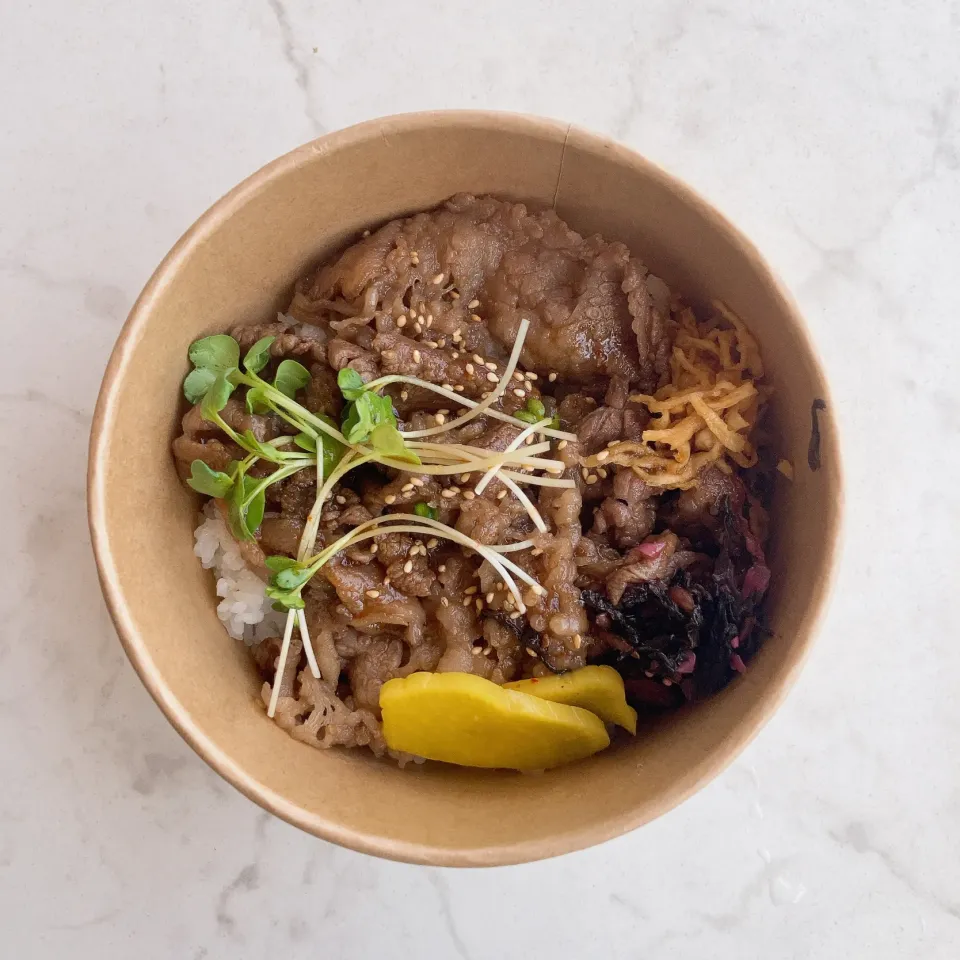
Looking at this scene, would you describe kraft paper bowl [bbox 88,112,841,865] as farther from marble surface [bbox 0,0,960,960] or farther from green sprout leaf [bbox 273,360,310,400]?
marble surface [bbox 0,0,960,960]

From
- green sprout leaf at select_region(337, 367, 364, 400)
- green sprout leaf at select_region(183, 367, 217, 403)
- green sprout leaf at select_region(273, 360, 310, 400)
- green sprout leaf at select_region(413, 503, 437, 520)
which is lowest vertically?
green sprout leaf at select_region(413, 503, 437, 520)

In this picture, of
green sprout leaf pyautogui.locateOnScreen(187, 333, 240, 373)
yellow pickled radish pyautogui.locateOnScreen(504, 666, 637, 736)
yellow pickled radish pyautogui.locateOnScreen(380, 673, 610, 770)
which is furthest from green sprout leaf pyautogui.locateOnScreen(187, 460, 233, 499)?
yellow pickled radish pyautogui.locateOnScreen(504, 666, 637, 736)

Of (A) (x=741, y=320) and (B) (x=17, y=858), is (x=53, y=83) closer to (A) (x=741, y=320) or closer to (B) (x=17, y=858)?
(A) (x=741, y=320)

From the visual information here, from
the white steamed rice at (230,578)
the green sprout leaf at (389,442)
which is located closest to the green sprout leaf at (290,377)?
the green sprout leaf at (389,442)

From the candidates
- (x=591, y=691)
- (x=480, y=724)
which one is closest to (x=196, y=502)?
(x=480, y=724)

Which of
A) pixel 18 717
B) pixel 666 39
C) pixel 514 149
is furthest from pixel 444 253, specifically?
pixel 18 717

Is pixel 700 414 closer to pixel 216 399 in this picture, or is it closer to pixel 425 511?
pixel 425 511
